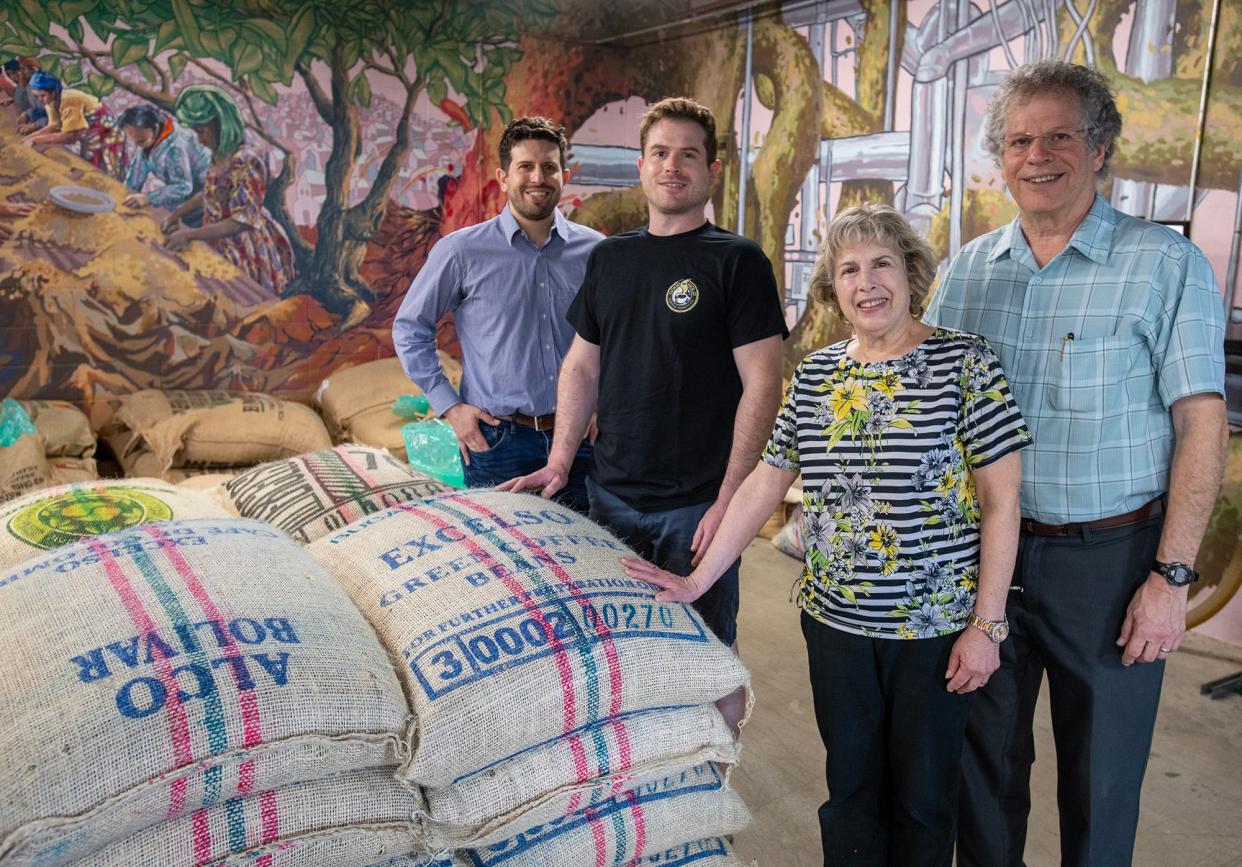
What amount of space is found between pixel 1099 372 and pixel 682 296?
0.84 m

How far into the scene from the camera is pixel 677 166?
2051 mm

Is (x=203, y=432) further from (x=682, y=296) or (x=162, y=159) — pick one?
(x=682, y=296)

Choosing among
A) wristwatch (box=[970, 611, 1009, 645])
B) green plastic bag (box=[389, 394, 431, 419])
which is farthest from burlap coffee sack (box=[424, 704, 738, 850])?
green plastic bag (box=[389, 394, 431, 419])

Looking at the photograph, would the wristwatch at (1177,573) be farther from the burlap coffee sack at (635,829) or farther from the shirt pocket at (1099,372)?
the burlap coffee sack at (635,829)

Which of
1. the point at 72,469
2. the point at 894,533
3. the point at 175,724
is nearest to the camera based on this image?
the point at 175,724

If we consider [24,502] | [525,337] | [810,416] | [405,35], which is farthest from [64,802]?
[405,35]

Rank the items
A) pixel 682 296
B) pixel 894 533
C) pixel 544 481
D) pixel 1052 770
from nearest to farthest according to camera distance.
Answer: pixel 894 533 < pixel 682 296 < pixel 544 481 < pixel 1052 770

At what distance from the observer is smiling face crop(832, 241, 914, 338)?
159cm

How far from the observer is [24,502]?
184 cm

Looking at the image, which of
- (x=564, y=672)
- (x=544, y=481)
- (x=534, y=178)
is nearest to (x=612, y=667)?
(x=564, y=672)

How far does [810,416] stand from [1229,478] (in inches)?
100

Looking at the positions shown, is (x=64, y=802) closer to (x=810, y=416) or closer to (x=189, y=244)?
(x=810, y=416)

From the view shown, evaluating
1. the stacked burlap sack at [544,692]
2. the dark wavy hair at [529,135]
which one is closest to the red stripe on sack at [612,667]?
the stacked burlap sack at [544,692]

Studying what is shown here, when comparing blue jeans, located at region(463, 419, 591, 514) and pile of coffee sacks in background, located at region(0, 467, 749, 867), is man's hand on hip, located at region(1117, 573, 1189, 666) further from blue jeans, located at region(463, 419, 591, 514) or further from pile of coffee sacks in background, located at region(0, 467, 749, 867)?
blue jeans, located at region(463, 419, 591, 514)
